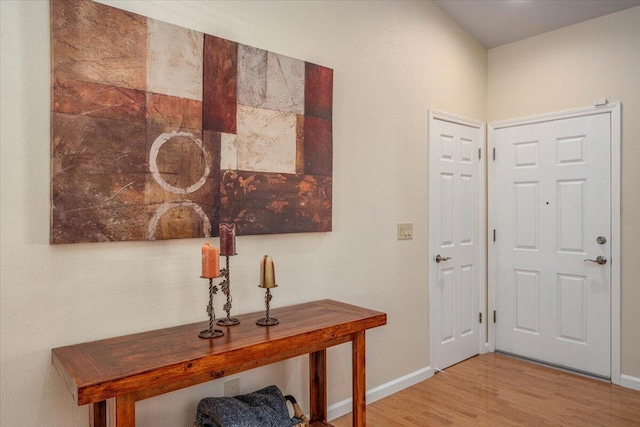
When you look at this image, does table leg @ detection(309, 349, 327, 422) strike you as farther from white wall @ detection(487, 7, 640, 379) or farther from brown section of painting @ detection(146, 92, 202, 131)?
white wall @ detection(487, 7, 640, 379)

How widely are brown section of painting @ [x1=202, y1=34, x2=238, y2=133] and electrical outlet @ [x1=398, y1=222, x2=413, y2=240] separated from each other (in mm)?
1439

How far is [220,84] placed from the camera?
2.02m

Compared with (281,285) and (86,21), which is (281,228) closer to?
(281,285)

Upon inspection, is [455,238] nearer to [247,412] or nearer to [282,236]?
[282,236]

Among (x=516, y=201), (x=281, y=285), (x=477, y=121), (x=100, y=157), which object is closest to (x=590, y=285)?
(x=516, y=201)

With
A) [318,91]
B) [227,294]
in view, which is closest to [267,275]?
[227,294]

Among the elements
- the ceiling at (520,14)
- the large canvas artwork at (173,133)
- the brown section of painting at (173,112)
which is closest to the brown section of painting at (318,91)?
the large canvas artwork at (173,133)

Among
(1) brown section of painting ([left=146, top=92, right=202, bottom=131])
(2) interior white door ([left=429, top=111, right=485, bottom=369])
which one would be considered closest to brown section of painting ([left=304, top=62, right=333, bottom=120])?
(1) brown section of painting ([left=146, top=92, right=202, bottom=131])

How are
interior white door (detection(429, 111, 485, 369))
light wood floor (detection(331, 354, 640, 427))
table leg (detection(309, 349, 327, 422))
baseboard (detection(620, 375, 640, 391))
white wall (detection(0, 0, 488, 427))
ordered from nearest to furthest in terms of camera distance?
white wall (detection(0, 0, 488, 427)) → table leg (detection(309, 349, 327, 422)) → light wood floor (detection(331, 354, 640, 427)) → baseboard (detection(620, 375, 640, 391)) → interior white door (detection(429, 111, 485, 369))

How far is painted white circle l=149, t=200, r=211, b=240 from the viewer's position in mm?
1824

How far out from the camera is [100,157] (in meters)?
1.68

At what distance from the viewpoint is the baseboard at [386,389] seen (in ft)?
8.45

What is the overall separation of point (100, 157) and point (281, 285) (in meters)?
1.09

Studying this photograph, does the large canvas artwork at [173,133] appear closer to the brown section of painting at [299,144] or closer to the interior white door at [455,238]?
the brown section of painting at [299,144]
